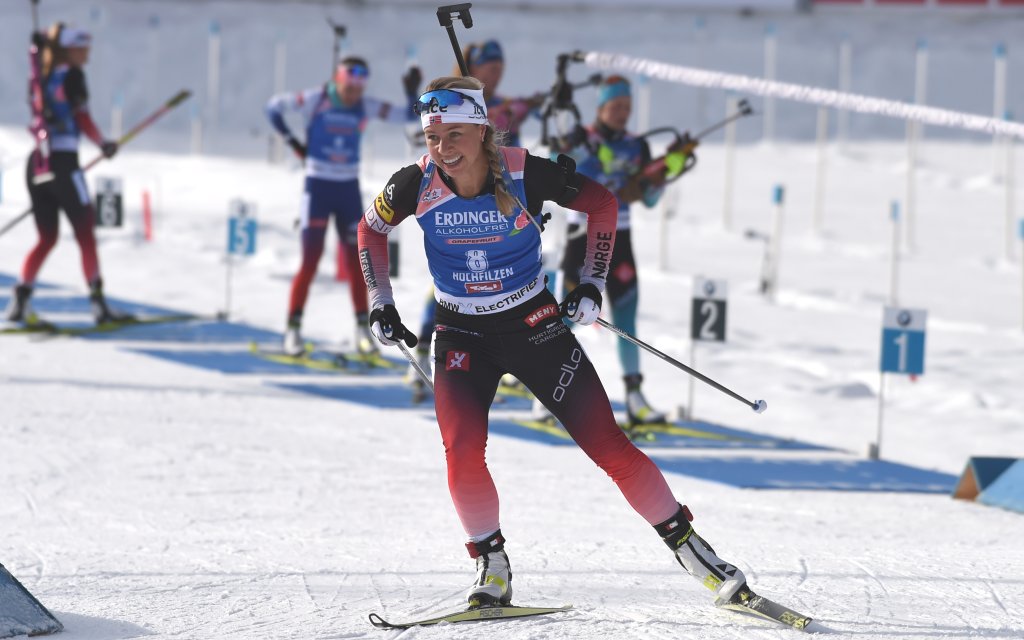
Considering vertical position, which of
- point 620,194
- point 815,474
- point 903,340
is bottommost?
point 815,474

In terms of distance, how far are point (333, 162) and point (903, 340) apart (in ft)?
13.4

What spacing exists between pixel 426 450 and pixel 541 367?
10.7ft

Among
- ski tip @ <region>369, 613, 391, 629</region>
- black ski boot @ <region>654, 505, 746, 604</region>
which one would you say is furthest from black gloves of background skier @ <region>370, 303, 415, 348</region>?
black ski boot @ <region>654, 505, 746, 604</region>

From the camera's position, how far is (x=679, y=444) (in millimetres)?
7934

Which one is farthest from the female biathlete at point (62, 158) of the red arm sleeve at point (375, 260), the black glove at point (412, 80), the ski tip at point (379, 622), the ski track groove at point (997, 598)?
the ski track groove at point (997, 598)

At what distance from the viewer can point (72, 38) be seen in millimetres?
10102

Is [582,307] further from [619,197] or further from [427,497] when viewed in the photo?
[619,197]

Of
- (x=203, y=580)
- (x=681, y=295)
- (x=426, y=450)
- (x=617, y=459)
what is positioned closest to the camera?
(x=617, y=459)

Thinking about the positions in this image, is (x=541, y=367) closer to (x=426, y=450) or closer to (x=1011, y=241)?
(x=426, y=450)

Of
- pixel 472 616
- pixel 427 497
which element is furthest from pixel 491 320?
pixel 427 497

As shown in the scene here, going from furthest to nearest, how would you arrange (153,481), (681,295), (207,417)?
(681,295)
(207,417)
(153,481)

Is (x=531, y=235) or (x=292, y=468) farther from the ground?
(x=531, y=235)

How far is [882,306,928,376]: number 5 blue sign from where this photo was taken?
25.5 ft

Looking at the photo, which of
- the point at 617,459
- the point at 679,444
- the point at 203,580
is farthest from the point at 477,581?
the point at 679,444
